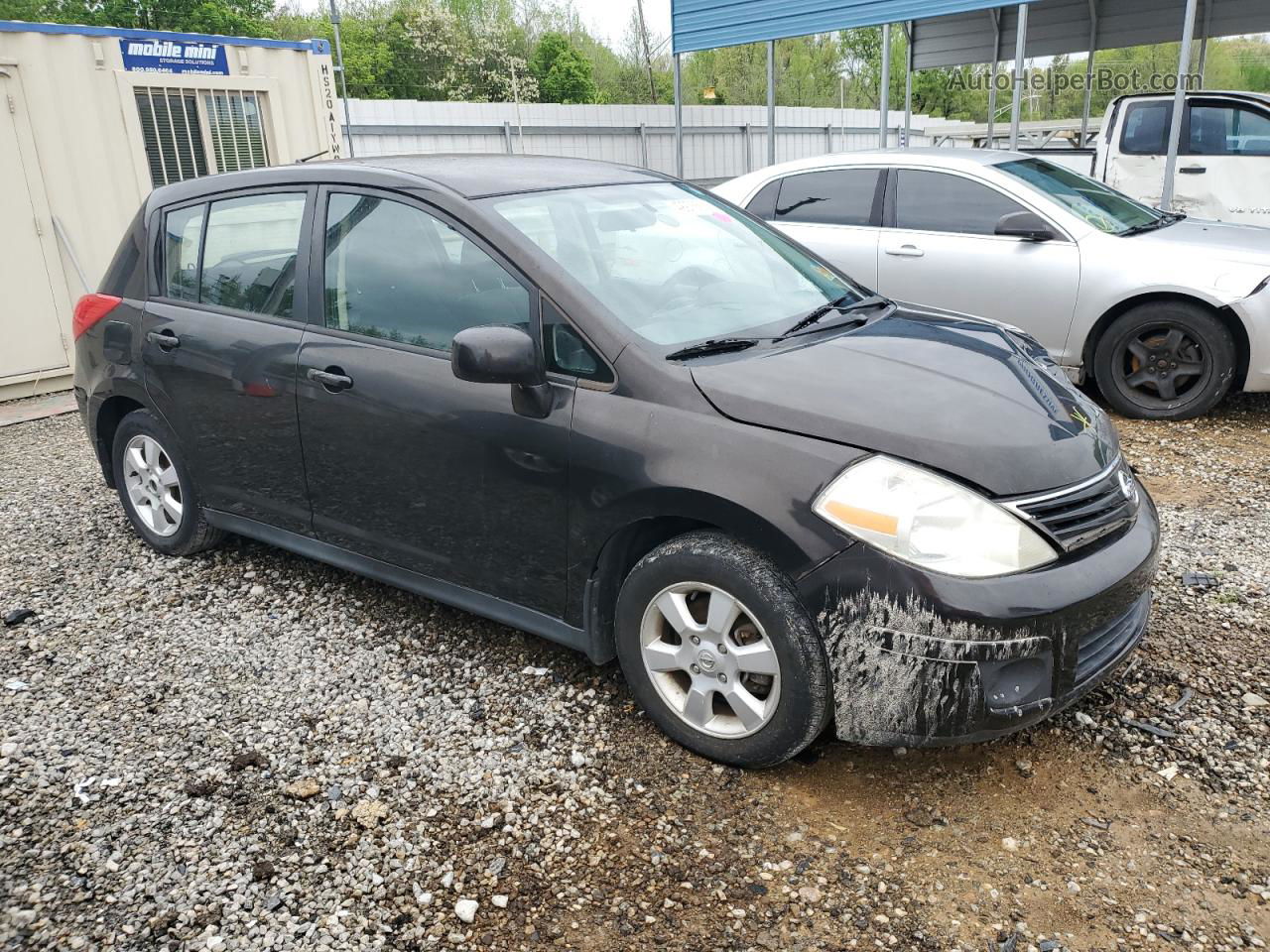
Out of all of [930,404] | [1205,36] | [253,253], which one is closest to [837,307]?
[930,404]

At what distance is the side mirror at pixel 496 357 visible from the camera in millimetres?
2900

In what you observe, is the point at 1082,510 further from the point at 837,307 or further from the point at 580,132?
the point at 580,132

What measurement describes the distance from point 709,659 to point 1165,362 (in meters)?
4.57

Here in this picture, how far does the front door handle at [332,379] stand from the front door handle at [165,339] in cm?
91

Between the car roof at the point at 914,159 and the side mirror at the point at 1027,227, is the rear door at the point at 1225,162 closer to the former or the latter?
→ the car roof at the point at 914,159

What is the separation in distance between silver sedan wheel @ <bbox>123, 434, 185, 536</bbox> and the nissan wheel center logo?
531cm

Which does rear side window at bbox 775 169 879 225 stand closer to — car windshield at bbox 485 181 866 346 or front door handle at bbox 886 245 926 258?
front door handle at bbox 886 245 926 258

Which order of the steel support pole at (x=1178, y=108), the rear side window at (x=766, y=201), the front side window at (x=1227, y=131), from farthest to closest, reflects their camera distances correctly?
the front side window at (x=1227, y=131)
the steel support pole at (x=1178, y=108)
the rear side window at (x=766, y=201)

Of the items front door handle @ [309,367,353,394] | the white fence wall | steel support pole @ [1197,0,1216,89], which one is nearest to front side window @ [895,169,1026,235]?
front door handle @ [309,367,353,394]

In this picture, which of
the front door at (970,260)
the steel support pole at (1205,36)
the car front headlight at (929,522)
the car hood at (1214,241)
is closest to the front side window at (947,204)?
the front door at (970,260)

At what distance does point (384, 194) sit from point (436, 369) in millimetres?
710

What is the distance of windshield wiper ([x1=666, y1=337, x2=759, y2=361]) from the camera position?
9.81 feet

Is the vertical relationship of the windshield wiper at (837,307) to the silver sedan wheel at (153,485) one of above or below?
above

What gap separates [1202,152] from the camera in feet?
32.4
